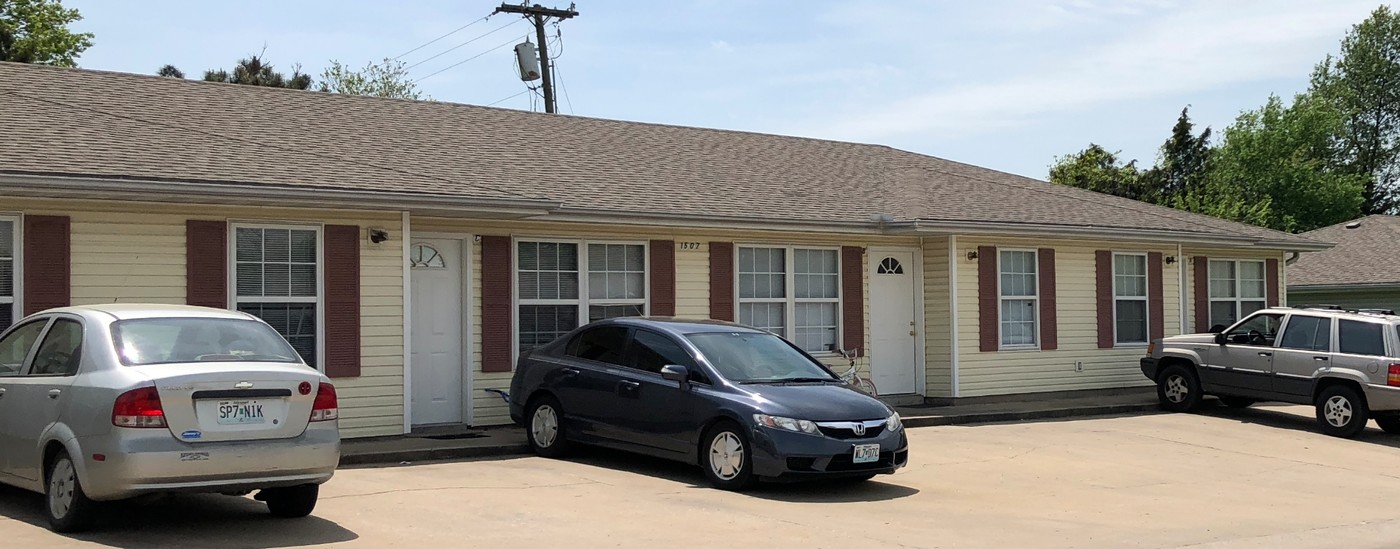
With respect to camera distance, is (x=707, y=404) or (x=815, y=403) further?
(x=707, y=404)

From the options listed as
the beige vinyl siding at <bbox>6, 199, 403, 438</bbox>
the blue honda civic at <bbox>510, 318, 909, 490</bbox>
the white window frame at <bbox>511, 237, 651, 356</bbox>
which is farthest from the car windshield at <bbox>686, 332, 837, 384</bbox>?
the beige vinyl siding at <bbox>6, 199, 403, 438</bbox>

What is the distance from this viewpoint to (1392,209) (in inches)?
2125

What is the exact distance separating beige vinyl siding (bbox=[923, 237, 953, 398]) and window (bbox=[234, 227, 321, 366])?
28.8 feet

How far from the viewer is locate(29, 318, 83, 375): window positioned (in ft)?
26.6

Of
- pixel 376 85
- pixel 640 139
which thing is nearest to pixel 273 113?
pixel 640 139

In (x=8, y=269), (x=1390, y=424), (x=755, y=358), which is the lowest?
(x=1390, y=424)

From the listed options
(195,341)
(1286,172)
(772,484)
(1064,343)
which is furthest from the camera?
(1286,172)

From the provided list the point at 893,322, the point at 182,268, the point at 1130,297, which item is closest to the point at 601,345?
the point at 182,268

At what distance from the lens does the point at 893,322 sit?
18266 millimetres

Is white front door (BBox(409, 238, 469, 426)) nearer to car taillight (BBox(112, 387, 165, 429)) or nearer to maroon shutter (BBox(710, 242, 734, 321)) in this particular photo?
maroon shutter (BBox(710, 242, 734, 321))

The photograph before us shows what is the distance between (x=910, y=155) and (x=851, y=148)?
1.20m

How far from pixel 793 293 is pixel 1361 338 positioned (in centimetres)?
Answer: 698

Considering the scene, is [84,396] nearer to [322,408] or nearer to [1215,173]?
[322,408]

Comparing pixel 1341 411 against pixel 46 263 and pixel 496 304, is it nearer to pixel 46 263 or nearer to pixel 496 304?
pixel 496 304
